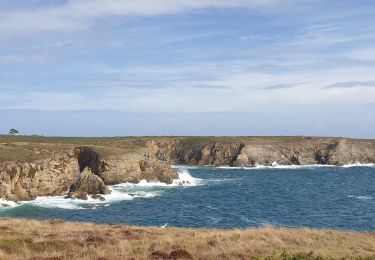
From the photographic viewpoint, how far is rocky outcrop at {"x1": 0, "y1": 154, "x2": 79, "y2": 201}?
7775 cm

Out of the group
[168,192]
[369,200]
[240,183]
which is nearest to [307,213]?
[369,200]

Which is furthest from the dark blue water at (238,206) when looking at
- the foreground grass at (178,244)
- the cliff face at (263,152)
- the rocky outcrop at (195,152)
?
the rocky outcrop at (195,152)

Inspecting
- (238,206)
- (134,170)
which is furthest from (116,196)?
(238,206)

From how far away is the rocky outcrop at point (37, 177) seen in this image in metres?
77.8

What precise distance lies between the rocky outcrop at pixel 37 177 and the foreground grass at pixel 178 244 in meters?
44.7

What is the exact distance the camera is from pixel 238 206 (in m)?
76.9

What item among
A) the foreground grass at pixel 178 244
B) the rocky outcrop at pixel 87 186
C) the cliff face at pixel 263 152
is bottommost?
the rocky outcrop at pixel 87 186

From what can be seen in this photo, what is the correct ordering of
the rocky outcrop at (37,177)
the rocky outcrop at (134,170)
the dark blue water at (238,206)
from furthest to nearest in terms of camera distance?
the rocky outcrop at (134,170) → the rocky outcrop at (37,177) → the dark blue water at (238,206)

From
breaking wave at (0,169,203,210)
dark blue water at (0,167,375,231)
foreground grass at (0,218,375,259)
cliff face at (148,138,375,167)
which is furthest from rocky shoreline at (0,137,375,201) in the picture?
foreground grass at (0,218,375,259)

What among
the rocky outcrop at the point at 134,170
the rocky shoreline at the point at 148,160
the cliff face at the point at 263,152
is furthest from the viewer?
the cliff face at the point at 263,152

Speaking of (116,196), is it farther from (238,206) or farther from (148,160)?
(148,160)

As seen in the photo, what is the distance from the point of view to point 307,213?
7031 centimetres

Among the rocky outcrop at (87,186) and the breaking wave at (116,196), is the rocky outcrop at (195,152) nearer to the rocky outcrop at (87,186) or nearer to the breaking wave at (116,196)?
the breaking wave at (116,196)

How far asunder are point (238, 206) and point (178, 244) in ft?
167
